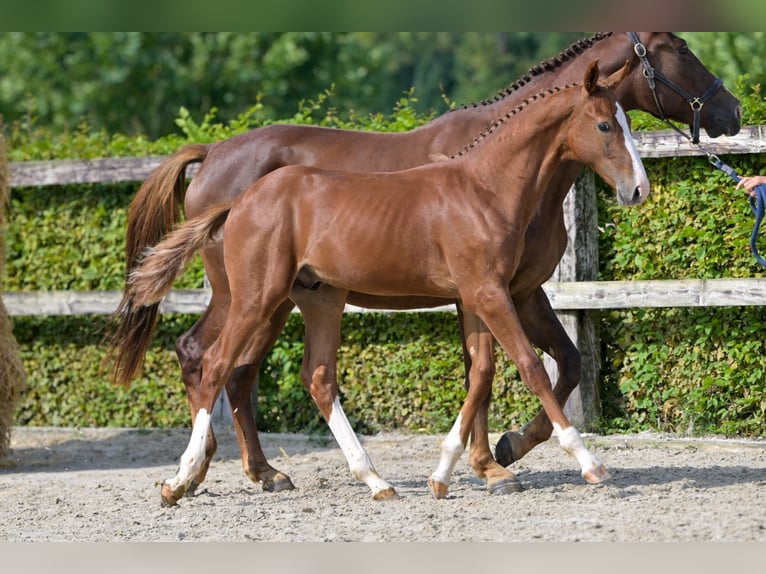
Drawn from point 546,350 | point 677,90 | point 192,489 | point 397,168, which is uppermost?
point 677,90

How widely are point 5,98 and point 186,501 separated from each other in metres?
15.6

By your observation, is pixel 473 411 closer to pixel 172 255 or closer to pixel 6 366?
pixel 172 255

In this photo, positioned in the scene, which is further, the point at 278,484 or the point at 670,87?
the point at 278,484

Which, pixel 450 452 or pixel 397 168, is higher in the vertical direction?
pixel 397 168

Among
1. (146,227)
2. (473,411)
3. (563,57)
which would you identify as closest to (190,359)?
(146,227)

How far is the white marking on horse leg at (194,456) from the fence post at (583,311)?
2.62m

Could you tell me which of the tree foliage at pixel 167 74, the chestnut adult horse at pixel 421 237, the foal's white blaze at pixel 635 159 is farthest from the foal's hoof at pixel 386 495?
the tree foliage at pixel 167 74

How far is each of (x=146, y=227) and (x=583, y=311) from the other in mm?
2873

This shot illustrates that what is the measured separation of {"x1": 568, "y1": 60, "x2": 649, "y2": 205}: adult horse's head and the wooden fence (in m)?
1.88

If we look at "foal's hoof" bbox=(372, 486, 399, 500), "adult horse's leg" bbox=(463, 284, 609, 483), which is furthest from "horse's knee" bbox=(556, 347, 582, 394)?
"foal's hoof" bbox=(372, 486, 399, 500)

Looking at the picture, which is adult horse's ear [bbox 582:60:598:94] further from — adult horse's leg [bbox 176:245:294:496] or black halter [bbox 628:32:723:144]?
adult horse's leg [bbox 176:245:294:496]

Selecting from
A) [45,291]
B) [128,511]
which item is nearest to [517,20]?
[128,511]

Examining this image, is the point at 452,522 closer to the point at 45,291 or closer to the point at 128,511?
the point at 128,511

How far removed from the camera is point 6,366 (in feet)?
21.4
